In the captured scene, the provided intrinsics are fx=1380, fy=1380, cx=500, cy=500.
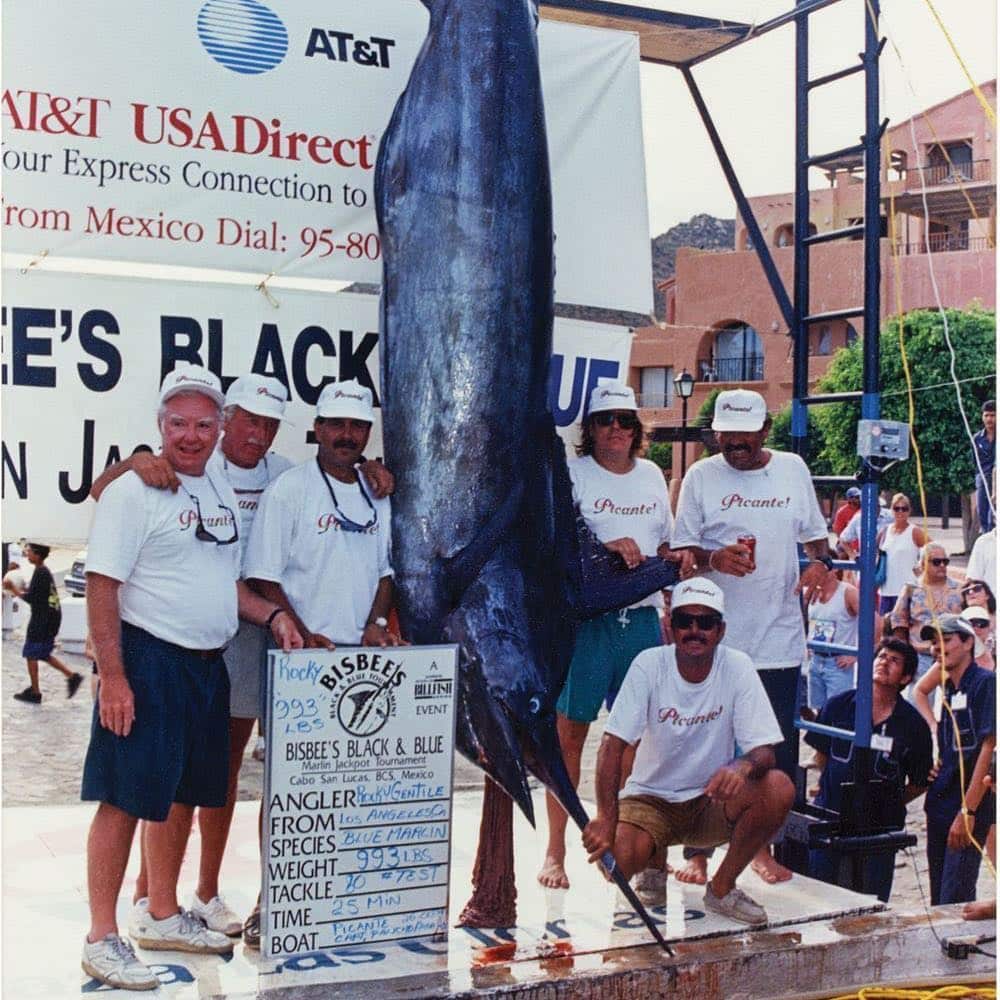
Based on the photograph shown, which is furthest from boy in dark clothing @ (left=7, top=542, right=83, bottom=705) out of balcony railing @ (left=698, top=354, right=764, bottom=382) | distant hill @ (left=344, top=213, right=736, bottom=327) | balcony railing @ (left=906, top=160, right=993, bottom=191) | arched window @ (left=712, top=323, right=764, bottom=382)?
balcony railing @ (left=906, top=160, right=993, bottom=191)

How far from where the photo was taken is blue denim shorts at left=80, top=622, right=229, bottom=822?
9.21 feet

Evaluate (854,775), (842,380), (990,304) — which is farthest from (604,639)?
(990,304)

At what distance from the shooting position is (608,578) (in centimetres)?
347

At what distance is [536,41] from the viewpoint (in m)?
3.38

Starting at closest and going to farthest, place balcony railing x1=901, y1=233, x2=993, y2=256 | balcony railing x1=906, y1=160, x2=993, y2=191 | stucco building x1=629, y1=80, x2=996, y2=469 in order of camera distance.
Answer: stucco building x1=629, y1=80, x2=996, y2=469 < balcony railing x1=901, y1=233, x2=993, y2=256 < balcony railing x1=906, y1=160, x2=993, y2=191

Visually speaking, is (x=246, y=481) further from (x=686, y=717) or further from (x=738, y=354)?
(x=738, y=354)

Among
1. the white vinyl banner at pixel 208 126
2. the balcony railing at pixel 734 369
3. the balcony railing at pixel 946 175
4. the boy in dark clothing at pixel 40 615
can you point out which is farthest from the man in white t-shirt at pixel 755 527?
the balcony railing at pixel 946 175

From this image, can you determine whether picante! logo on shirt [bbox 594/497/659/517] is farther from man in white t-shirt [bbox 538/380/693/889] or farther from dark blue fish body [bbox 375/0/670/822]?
dark blue fish body [bbox 375/0/670/822]

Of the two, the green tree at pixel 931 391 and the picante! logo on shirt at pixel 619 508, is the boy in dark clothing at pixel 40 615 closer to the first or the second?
the picante! logo on shirt at pixel 619 508

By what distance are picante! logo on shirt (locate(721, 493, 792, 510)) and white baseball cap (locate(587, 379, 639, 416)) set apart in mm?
395

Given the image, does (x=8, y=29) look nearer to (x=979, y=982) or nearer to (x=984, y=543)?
(x=979, y=982)

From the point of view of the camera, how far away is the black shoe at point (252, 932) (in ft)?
10.2

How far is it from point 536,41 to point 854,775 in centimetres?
228

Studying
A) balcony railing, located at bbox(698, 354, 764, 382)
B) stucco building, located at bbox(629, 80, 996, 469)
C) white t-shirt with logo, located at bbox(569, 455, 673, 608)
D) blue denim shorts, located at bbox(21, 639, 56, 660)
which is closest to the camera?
white t-shirt with logo, located at bbox(569, 455, 673, 608)
